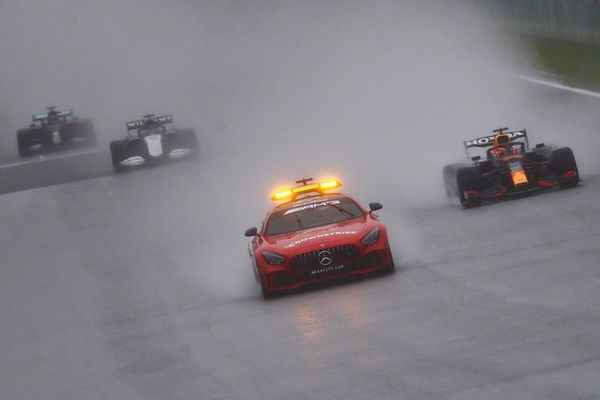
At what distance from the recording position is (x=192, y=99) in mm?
49062

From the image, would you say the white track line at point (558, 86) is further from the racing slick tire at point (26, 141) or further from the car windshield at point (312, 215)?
the car windshield at point (312, 215)

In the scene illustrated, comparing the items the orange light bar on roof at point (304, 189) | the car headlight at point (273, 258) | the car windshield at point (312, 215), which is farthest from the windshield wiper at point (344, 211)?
the car headlight at point (273, 258)

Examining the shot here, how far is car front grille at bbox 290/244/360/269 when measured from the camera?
1491cm

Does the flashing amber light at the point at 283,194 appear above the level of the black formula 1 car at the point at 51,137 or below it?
below

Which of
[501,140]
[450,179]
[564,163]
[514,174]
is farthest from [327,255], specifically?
[450,179]

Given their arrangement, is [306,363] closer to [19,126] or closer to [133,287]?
[133,287]

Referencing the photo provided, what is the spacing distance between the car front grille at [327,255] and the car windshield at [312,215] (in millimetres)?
1018

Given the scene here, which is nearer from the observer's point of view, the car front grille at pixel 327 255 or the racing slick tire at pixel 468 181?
the car front grille at pixel 327 255

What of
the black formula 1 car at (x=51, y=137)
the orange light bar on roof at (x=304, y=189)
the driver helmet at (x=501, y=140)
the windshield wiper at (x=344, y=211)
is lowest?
the windshield wiper at (x=344, y=211)

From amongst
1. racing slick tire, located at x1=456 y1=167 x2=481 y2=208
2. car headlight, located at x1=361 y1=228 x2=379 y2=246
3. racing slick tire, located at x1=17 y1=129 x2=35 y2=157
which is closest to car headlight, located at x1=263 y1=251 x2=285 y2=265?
car headlight, located at x1=361 y1=228 x2=379 y2=246

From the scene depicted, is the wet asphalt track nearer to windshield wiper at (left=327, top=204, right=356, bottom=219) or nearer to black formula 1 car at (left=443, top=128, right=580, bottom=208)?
black formula 1 car at (left=443, top=128, right=580, bottom=208)

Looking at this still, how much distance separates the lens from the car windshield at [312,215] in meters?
16.0

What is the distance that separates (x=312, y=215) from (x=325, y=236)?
1106 mm

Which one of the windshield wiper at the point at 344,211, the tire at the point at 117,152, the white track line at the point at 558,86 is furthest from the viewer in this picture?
the white track line at the point at 558,86
